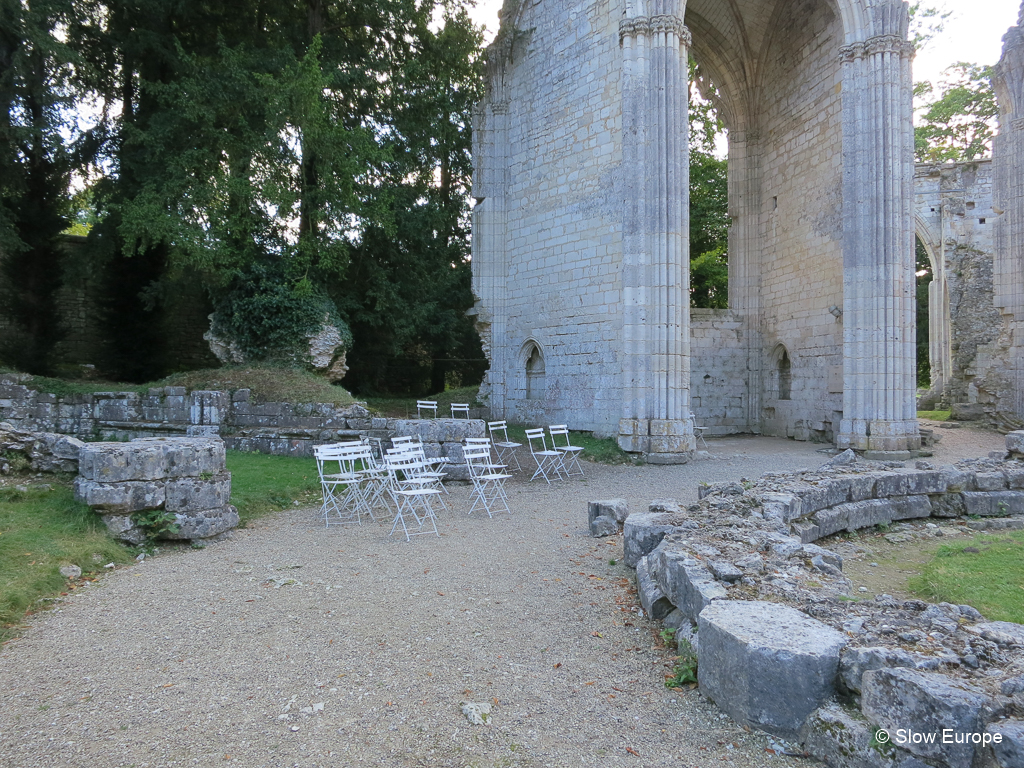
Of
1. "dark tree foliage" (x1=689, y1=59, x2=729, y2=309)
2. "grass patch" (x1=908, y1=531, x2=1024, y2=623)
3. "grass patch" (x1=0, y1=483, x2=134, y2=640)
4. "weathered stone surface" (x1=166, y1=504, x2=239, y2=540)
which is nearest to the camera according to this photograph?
"grass patch" (x1=908, y1=531, x2=1024, y2=623)

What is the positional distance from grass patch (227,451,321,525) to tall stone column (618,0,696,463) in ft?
19.9

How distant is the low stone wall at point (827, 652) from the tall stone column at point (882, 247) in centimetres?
932

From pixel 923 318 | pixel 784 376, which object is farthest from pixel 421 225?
pixel 923 318

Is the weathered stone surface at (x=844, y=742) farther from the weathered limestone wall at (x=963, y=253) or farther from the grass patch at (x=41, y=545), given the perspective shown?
the weathered limestone wall at (x=963, y=253)

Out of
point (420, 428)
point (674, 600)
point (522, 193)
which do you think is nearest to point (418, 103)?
point (522, 193)

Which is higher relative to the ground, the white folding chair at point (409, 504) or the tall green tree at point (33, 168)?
the tall green tree at point (33, 168)

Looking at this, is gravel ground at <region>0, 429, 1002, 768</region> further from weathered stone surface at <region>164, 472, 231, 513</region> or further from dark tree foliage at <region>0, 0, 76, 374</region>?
dark tree foliage at <region>0, 0, 76, 374</region>

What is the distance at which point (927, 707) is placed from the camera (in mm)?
2566

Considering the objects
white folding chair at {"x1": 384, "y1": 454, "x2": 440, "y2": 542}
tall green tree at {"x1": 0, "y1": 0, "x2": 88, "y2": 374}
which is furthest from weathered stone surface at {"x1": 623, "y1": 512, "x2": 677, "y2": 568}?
tall green tree at {"x1": 0, "y1": 0, "x2": 88, "y2": 374}

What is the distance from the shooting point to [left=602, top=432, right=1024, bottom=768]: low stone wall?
2545 millimetres

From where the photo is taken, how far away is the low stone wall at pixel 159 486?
21.2 feet

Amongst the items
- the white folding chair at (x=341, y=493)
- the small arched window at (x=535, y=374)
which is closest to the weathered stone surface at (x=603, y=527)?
the white folding chair at (x=341, y=493)

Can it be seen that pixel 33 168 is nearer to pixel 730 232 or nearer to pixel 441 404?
pixel 441 404

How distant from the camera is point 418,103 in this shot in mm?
19578
